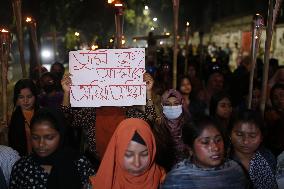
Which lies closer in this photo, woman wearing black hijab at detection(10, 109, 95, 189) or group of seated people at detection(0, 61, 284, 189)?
group of seated people at detection(0, 61, 284, 189)

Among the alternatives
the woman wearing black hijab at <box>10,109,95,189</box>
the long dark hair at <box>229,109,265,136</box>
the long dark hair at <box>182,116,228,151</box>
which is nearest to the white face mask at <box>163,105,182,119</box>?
the long dark hair at <box>229,109,265,136</box>

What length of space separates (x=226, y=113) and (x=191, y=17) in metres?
35.4

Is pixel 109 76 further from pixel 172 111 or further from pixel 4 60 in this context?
pixel 4 60

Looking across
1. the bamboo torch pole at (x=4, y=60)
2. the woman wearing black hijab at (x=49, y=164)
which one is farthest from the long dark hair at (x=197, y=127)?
the bamboo torch pole at (x=4, y=60)

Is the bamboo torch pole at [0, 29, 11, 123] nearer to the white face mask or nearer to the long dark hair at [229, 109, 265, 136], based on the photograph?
the white face mask

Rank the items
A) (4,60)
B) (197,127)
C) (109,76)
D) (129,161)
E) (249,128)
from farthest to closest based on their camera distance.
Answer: (4,60), (109,76), (249,128), (197,127), (129,161)

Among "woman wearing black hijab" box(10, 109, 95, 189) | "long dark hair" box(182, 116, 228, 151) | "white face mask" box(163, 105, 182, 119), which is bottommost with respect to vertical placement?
"woman wearing black hijab" box(10, 109, 95, 189)

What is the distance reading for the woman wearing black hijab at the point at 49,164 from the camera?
3188mm

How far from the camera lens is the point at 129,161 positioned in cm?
296

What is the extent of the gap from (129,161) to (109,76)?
1.59 metres

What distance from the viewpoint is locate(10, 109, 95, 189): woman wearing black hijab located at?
10.5 ft

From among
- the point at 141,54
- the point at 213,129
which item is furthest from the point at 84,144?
the point at 213,129

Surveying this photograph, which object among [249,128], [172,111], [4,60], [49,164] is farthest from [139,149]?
[4,60]

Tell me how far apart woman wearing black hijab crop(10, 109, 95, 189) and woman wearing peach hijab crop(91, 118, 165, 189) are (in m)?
0.24
